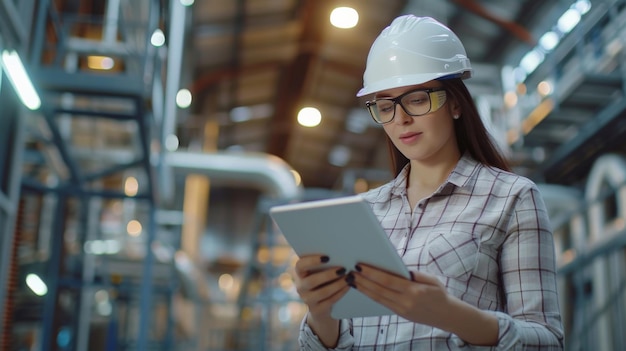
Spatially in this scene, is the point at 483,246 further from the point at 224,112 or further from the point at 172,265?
the point at 224,112

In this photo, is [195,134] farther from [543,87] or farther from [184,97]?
[543,87]

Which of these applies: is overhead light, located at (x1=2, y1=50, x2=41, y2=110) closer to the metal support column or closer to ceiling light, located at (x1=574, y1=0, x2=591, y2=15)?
the metal support column

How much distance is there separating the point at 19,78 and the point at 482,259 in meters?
3.61

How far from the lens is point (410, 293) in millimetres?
1491

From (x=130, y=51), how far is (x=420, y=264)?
15.3 ft

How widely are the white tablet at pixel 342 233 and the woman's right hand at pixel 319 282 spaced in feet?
0.06

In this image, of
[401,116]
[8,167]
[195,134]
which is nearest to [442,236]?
[401,116]

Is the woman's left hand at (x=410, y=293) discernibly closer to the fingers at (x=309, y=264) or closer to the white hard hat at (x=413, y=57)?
the fingers at (x=309, y=264)

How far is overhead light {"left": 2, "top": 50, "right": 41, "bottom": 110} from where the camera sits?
4.27 m

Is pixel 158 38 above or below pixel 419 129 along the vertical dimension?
above

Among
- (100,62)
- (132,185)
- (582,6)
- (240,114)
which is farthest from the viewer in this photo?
(240,114)

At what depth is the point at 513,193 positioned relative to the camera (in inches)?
70.5

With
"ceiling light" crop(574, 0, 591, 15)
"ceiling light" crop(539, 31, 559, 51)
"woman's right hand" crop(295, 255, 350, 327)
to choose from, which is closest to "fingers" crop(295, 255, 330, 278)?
"woman's right hand" crop(295, 255, 350, 327)

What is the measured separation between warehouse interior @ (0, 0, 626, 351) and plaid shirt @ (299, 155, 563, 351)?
1846 millimetres
